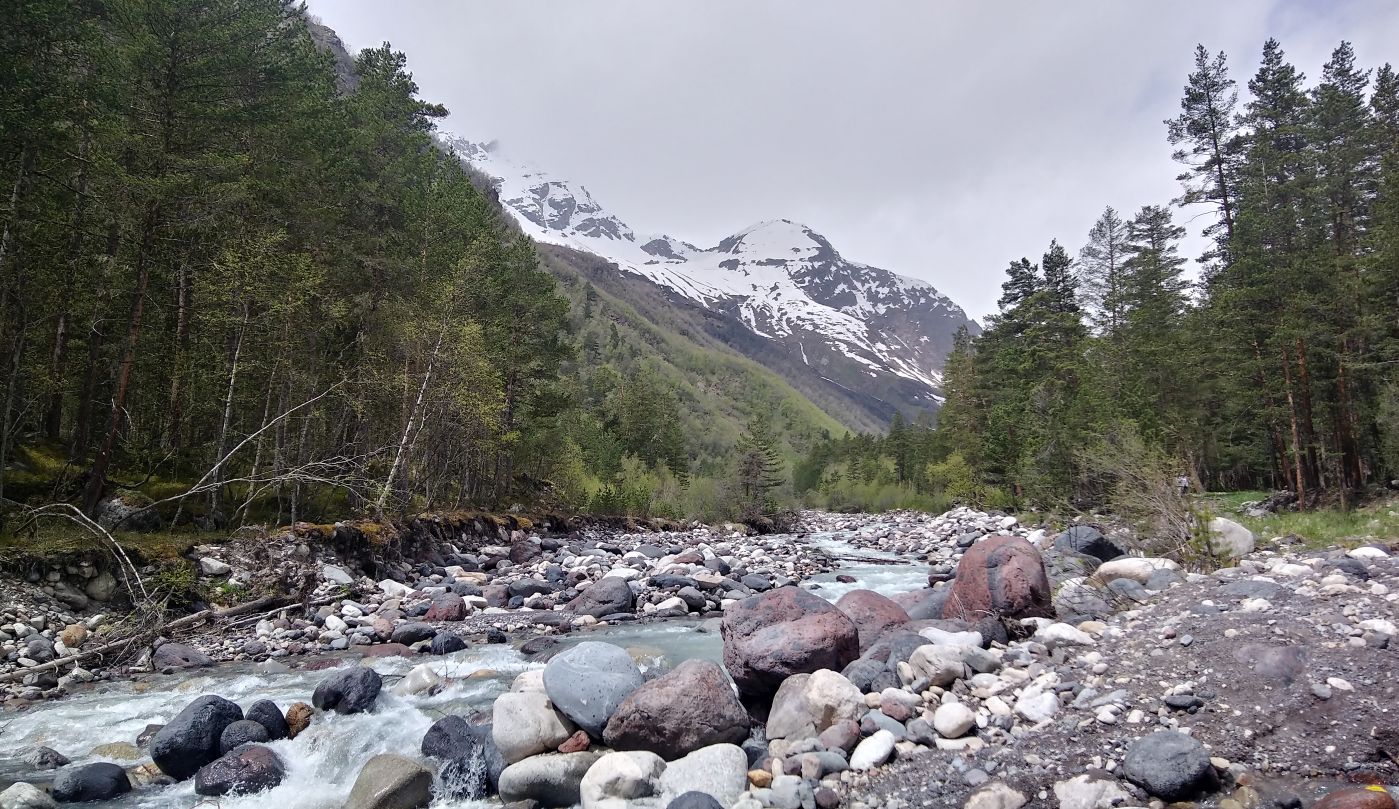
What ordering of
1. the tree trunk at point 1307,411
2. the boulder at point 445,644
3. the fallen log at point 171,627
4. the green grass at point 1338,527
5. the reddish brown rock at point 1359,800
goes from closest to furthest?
the reddish brown rock at point 1359,800
the fallen log at point 171,627
the boulder at point 445,644
the green grass at point 1338,527
the tree trunk at point 1307,411

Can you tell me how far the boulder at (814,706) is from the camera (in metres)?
6.02

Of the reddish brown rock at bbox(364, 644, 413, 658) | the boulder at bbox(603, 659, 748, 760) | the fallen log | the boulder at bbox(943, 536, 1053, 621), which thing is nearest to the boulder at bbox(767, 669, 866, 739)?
the boulder at bbox(603, 659, 748, 760)

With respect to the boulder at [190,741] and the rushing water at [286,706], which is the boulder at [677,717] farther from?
the boulder at [190,741]

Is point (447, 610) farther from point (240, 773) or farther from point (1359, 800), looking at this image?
point (1359, 800)

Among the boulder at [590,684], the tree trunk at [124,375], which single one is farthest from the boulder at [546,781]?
the tree trunk at [124,375]

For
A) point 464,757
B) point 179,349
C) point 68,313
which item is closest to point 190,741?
point 464,757

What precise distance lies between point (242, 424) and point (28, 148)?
8.67 metres

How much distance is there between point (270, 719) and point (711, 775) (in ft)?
15.1

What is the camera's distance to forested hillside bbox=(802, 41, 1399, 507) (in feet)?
66.1

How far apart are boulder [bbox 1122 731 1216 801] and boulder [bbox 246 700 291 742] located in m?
7.46

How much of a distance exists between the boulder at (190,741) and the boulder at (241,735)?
0.16 feet

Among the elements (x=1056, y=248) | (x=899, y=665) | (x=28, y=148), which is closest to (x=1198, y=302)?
(x=1056, y=248)

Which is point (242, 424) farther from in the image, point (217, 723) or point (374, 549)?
point (217, 723)

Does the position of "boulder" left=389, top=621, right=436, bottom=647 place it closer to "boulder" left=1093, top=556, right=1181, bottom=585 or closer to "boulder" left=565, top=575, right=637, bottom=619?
"boulder" left=565, top=575, right=637, bottom=619
